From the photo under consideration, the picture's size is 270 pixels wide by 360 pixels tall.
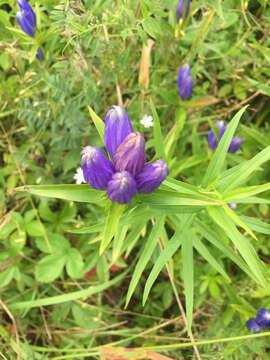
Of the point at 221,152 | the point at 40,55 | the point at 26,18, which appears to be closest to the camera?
the point at 221,152

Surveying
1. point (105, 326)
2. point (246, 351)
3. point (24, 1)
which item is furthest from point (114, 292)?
point (24, 1)

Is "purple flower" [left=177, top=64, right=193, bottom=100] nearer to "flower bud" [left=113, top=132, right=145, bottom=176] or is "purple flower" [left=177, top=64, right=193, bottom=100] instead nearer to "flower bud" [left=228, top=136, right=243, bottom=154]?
"flower bud" [left=228, top=136, right=243, bottom=154]

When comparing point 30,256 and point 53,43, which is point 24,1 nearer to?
point 53,43

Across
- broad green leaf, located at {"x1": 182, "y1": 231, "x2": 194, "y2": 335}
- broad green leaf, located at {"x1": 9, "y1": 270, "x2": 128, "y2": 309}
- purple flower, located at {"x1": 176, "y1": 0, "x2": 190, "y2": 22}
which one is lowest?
broad green leaf, located at {"x1": 9, "y1": 270, "x2": 128, "y2": 309}

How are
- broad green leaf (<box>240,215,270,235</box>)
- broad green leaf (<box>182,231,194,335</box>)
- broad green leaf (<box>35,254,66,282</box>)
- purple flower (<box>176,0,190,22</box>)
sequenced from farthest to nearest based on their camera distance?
broad green leaf (<box>35,254,66,282</box>)
purple flower (<box>176,0,190,22</box>)
broad green leaf (<box>240,215,270,235</box>)
broad green leaf (<box>182,231,194,335</box>)

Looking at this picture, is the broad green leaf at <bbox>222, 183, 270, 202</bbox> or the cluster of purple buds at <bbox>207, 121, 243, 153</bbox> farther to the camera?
the cluster of purple buds at <bbox>207, 121, 243, 153</bbox>

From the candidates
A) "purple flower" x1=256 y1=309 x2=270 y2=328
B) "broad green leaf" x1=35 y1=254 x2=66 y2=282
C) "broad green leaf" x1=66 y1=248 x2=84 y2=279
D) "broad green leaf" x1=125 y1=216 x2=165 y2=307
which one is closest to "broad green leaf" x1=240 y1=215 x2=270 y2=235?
"broad green leaf" x1=125 y1=216 x2=165 y2=307

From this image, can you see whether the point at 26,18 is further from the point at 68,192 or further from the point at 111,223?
the point at 111,223

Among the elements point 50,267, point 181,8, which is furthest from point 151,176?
point 50,267
